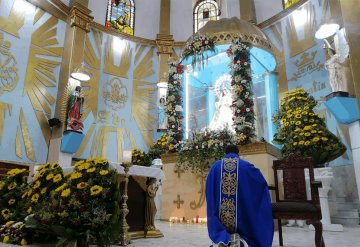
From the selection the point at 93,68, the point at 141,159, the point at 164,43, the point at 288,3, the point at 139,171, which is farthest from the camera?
the point at 164,43

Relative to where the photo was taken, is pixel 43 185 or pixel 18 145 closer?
pixel 43 185

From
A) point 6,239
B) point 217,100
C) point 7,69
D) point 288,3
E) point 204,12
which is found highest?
point 204,12

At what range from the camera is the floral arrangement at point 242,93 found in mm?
6312

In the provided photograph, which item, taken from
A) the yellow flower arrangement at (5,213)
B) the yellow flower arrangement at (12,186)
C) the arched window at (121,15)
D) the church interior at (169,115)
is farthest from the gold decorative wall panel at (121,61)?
the yellow flower arrangement at (5,213)

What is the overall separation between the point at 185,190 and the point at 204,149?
1192 mm

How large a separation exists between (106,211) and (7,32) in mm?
9088

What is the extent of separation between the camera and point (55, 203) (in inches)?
119

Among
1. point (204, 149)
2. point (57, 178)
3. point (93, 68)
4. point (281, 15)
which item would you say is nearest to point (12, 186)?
point (57, 178)

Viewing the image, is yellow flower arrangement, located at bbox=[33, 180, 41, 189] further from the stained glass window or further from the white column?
the stained glass window

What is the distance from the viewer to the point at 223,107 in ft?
26.5

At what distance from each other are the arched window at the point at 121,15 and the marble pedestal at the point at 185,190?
8714 mm

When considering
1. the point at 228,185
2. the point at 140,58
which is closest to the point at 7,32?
the point at 140,58

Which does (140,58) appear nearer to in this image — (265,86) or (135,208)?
(265,86)

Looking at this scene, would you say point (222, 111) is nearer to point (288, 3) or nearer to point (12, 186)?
point (12, 186)
